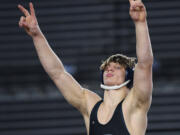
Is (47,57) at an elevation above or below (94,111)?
above

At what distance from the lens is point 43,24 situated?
8.85 m

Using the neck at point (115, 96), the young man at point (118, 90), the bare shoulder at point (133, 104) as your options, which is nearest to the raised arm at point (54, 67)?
the young man at point (118, 90)

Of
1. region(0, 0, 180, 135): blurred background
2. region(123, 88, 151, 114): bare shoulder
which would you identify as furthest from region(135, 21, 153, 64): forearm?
region(0, 0, 180, 135): blurred background

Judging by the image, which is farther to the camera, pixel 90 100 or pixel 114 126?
pixel 90 100

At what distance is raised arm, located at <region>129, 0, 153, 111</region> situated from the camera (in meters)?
4.10

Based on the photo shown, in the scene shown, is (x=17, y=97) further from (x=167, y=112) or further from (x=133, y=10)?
(x=133, y=10)

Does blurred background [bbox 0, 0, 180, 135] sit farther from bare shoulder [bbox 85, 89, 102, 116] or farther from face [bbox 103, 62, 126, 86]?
face [bbox 103, 62, 126, 86]

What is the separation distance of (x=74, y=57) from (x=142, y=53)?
458 cm

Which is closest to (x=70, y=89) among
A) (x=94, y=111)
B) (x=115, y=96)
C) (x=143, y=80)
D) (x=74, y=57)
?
(x=94, y=111)

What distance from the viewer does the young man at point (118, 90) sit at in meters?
4.12

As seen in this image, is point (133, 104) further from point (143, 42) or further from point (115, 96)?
point (143, 42)

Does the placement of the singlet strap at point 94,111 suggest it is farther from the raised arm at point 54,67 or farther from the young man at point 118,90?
the raised arm at point 54,67

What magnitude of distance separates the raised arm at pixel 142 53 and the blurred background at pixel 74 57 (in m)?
4.18

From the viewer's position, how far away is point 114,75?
15.0 feet
